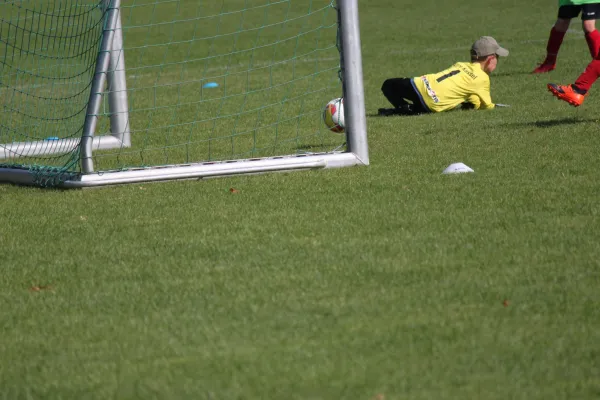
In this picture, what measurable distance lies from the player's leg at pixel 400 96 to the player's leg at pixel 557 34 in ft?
9.03

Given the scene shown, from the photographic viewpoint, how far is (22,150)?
795 centimetres

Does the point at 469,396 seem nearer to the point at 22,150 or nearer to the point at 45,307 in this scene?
the point at 45,307

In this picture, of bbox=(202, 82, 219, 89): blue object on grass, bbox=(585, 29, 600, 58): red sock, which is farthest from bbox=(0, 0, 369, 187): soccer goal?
bbox=(585, 29, 600, 58): red sock

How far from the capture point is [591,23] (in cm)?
977

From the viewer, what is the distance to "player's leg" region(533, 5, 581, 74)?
10689 millimetres

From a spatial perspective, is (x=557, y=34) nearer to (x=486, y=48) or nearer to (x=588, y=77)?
(x=486, y=48)

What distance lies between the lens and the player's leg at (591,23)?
379 inches

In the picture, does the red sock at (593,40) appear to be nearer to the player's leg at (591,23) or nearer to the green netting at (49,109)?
the player's leg at (591,23)

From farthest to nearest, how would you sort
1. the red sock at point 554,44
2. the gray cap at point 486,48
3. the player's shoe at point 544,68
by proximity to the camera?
the player's shoe at point 544,68
the red sock at point 554,44
the gray cap at point 486,48

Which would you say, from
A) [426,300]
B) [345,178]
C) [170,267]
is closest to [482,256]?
[426,300]

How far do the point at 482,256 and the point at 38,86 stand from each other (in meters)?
9.23

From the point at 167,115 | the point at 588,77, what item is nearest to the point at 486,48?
the point at 588,77

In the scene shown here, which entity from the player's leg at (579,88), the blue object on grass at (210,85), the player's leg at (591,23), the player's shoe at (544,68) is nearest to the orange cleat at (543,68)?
the player's shoe at (544,68)

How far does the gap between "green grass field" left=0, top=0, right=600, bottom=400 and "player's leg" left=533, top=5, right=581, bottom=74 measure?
14.1 feet
